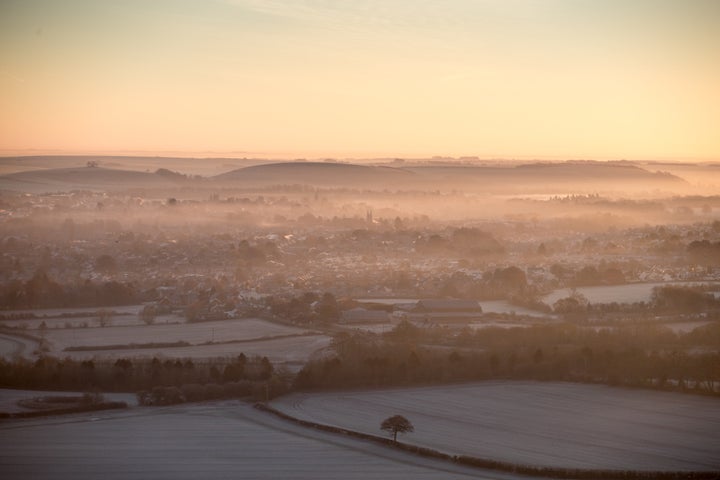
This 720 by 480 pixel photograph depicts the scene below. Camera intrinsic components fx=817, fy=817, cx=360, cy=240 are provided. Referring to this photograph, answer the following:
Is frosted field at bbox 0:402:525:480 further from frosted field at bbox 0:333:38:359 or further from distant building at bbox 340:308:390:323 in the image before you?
distant building at bbox 340:308:390:323

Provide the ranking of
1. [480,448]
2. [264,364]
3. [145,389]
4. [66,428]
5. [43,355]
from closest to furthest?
[480,448] → [66,428] → [145,389] → [264,364] → [43,355]

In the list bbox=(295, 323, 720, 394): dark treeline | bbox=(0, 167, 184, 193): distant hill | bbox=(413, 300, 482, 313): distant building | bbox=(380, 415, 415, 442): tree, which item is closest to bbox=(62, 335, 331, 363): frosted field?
bbox=(295, 323, 720, 394): dark treeline

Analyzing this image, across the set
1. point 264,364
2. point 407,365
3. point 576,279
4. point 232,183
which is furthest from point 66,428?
point 232,183

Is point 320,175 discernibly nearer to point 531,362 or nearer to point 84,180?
point 84,180

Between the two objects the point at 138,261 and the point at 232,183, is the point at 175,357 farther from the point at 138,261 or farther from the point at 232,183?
the point at 232,183

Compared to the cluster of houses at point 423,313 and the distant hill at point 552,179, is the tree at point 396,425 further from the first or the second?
the distant hill at point 552,179
